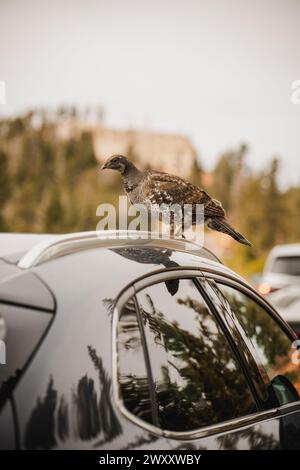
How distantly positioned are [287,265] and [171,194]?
339 inches

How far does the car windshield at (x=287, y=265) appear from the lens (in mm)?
12180

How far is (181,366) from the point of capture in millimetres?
2377

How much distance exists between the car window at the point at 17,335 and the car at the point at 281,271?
10.6 metres

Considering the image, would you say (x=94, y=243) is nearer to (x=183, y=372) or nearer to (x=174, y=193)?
(x=183, y=372)

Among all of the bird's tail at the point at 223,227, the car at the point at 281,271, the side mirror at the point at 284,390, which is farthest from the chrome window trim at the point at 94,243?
the car at the point at 281,271

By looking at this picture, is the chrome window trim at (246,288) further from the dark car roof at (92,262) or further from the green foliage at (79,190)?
the green foliage at (79,190)

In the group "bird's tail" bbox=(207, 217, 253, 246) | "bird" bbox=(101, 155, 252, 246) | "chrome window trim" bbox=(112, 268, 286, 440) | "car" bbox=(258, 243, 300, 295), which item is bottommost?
"chrome window trim" bbox=(112, 268, 286, 440)

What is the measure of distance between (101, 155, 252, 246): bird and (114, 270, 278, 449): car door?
1366 mm

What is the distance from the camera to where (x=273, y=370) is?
332cm

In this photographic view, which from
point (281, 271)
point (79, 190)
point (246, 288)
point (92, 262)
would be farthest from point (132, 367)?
point (79, 190)

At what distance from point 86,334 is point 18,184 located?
8898 centimetres

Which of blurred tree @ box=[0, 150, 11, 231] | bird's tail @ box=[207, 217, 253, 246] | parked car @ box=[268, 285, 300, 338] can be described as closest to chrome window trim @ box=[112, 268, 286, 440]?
bird's tail @ box=[207, 217, 253, 246]

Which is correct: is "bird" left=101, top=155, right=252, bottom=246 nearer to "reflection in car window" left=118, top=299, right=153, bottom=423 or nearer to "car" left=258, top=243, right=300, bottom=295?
"reflection in car window" left=118, top=299, right=153, bottom=423

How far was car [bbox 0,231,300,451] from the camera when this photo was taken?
1628 millimetres
